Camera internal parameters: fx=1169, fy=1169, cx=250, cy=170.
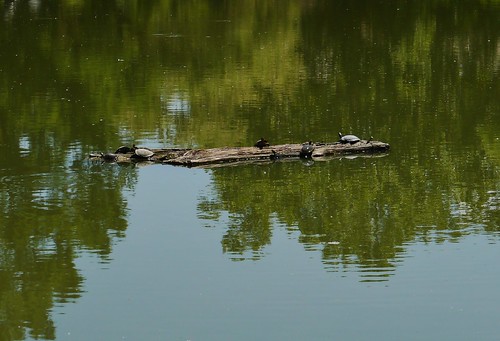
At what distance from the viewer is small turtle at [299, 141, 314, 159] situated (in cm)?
3212

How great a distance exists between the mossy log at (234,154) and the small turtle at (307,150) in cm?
10

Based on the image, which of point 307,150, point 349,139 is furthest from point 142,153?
point 349,139

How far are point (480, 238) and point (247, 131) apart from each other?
1341 centimetres

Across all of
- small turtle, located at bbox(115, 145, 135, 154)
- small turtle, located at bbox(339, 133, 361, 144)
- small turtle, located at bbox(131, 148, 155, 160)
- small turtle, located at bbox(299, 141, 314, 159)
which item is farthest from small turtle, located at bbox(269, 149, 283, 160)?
small turtle, located at bbox(115, 145, 135, 154)

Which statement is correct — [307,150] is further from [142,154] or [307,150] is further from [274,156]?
[142,154]

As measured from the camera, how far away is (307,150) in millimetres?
32125

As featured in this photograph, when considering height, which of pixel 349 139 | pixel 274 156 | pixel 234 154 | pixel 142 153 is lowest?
pixel 274 156

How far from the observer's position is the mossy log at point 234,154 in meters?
31.6

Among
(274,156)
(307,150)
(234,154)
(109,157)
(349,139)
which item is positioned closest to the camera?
(234,154)

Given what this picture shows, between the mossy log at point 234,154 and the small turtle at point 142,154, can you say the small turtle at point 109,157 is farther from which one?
the small turtle at point 142,154

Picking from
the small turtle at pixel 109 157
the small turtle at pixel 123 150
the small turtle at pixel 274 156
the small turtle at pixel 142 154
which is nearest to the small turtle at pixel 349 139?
the small turtle at pixel 274 156

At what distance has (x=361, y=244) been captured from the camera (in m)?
24.7

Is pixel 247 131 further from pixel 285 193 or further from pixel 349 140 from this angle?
pixel 285 193

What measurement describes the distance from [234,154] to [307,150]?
2.06 m
